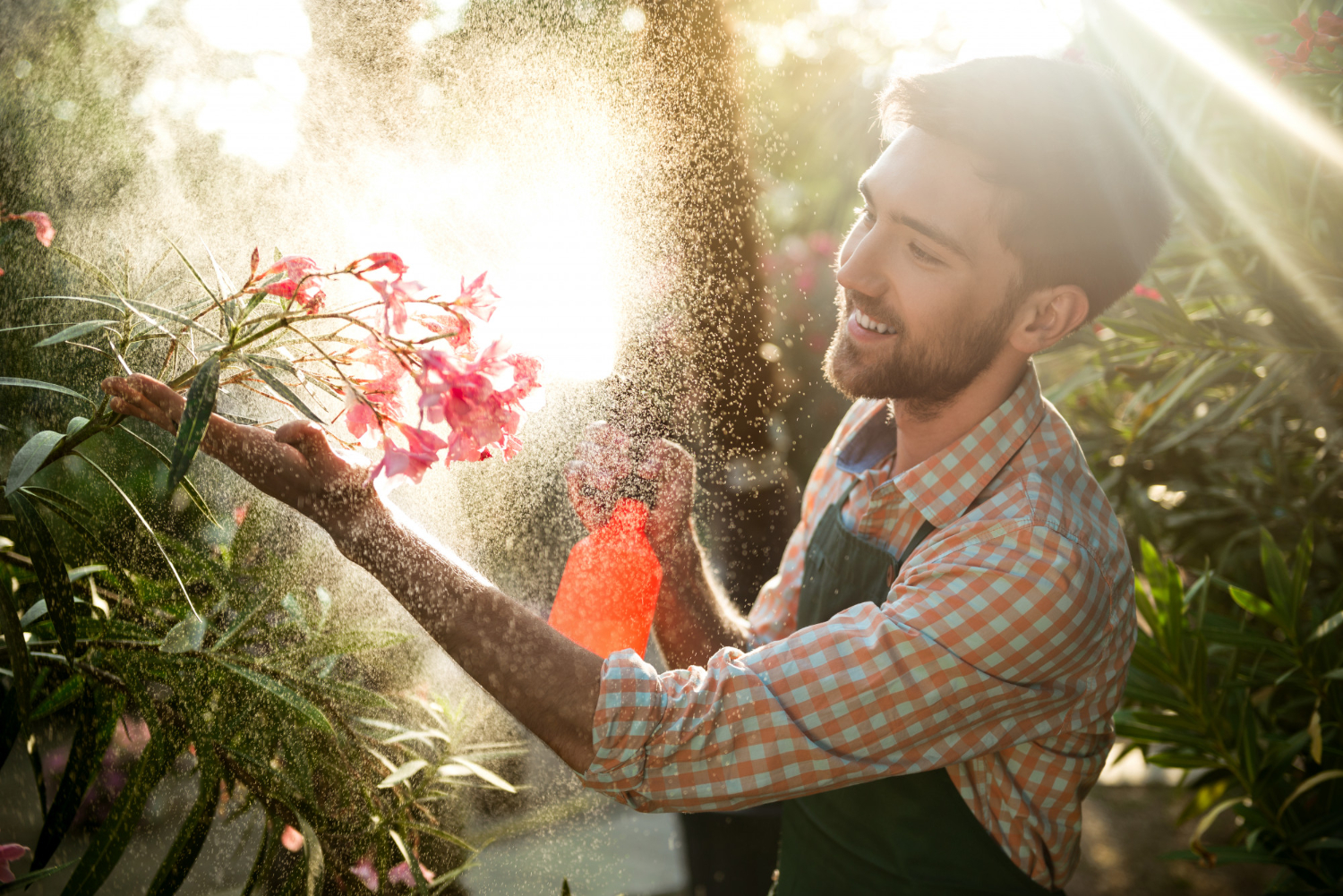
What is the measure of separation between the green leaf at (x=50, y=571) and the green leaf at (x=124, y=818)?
0.16 meters

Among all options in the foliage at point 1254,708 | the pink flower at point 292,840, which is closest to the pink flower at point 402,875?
the pink flower at point 292,840

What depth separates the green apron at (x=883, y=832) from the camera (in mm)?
1040

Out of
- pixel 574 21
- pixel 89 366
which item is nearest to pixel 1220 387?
pixel 574 21

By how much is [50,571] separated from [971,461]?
94 cm

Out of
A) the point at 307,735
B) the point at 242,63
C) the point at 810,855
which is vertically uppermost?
the point at 242,63

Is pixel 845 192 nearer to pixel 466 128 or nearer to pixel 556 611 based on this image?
pixel 466 128

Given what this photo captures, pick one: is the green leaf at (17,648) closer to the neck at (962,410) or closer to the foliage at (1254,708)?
the neck at (962,410)

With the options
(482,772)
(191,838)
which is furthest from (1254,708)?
(191,838)

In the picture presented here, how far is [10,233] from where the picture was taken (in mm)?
816

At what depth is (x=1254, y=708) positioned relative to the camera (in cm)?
172

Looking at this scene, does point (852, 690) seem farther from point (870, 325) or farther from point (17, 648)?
point (17, 648)

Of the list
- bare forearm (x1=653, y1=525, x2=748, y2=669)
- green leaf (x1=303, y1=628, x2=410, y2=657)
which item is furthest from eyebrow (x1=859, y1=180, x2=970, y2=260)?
green leaf (x1=303, y1=628, x2=410, y2=657)

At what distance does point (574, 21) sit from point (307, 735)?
1234mm

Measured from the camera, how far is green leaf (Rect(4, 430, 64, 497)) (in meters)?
0.61
